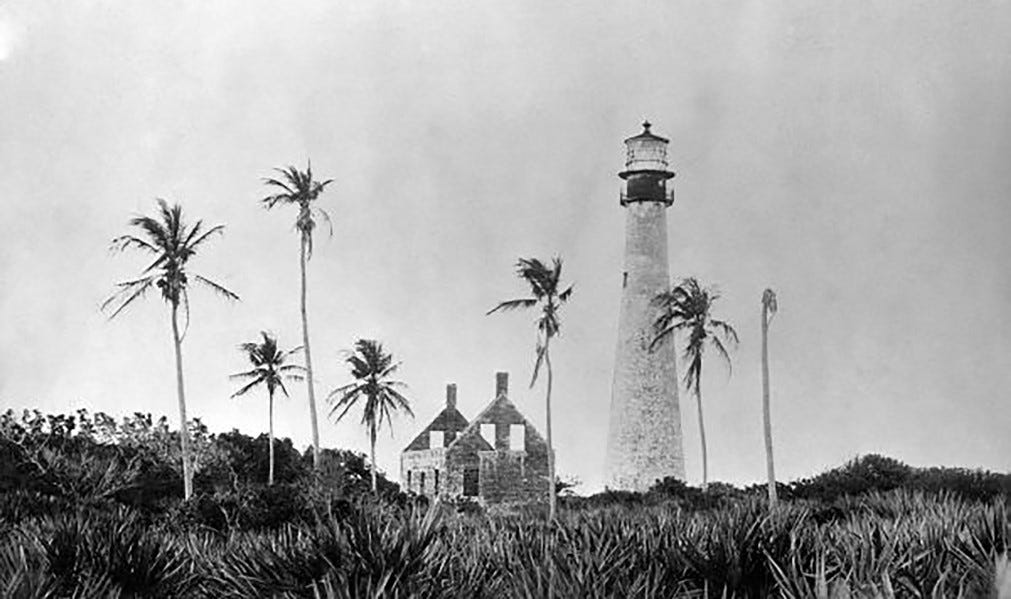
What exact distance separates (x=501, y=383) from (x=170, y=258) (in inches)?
426

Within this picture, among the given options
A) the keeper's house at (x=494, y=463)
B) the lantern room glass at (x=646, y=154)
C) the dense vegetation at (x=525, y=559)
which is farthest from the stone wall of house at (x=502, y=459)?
the dense vegetation at (x=525, y=559)

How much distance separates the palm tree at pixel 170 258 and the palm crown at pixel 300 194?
230 centimetres

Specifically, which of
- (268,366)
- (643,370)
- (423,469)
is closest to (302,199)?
(268,366)

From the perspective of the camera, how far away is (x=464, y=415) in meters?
48.9

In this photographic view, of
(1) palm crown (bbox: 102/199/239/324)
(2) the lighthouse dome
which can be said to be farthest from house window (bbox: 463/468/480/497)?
(2) the lighthouse dome

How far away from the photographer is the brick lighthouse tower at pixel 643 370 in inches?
1654

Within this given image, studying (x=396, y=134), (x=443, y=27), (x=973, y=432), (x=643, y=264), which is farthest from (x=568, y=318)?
(x=973, y=432)

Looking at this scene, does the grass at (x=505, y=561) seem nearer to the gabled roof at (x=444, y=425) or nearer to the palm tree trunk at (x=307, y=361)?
the palm tree trunk at (x=307, y=361)

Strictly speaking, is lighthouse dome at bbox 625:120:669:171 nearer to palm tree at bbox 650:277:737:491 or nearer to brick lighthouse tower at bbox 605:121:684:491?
brick lighthouse tower at bbox 605:121:684:491

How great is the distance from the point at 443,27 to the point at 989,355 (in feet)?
43.3

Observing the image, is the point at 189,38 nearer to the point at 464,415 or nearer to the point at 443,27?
the point at 443,27

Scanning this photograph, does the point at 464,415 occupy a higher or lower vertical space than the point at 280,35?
lower

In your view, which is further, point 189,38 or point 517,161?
point 517,161

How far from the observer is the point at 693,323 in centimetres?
4150
